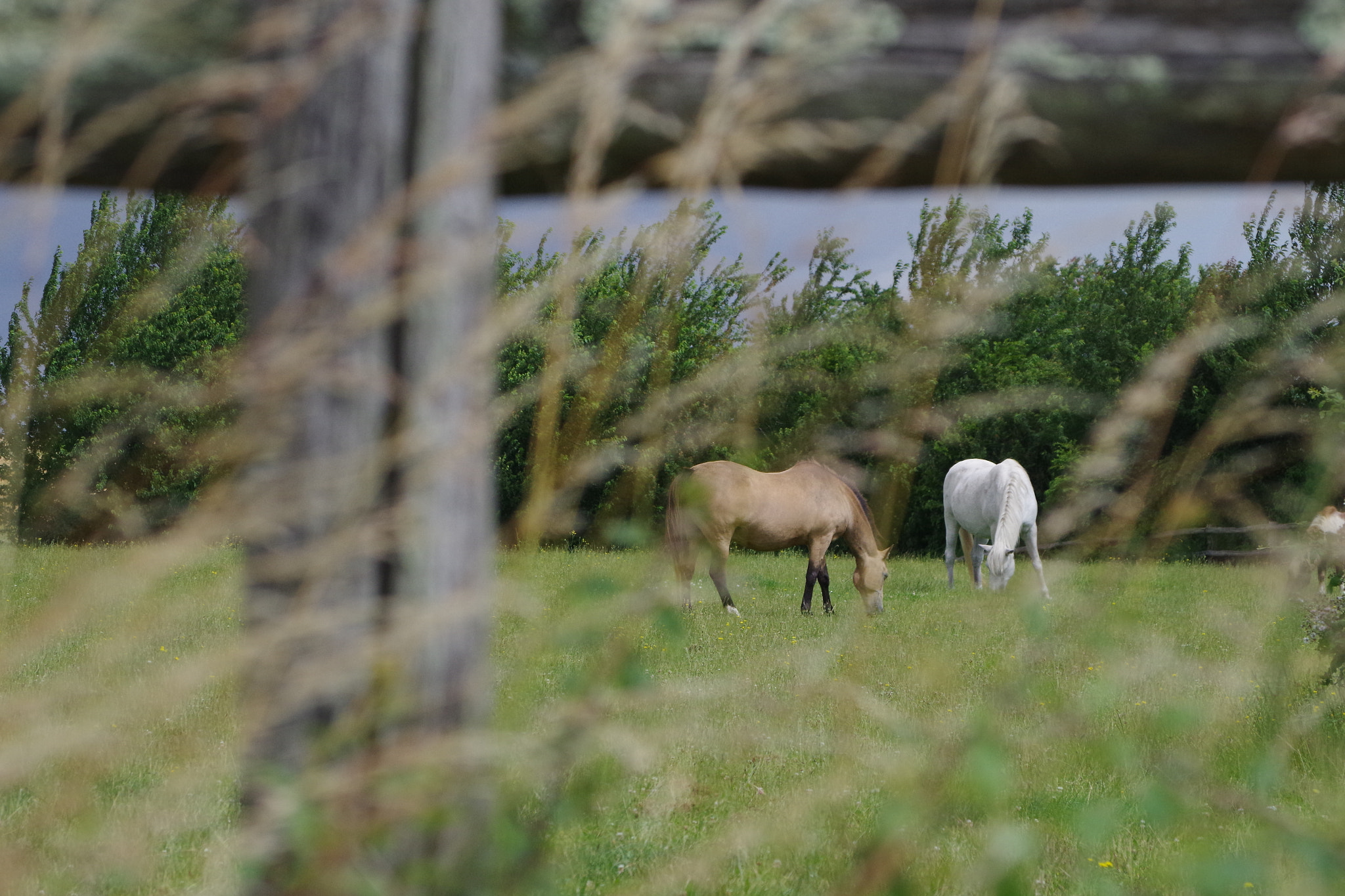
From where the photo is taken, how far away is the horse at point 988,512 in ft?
39.1

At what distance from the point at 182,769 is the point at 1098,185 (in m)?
1.25

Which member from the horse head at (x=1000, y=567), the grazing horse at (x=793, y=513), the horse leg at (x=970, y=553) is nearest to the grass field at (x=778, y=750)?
the horse head at (x=1000, y=567)

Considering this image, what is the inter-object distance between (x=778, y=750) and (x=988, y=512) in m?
10.8

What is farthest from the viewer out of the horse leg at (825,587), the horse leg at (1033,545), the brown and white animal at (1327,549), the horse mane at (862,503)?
→ the horse leg at (1033,545)

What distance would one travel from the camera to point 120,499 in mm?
1392

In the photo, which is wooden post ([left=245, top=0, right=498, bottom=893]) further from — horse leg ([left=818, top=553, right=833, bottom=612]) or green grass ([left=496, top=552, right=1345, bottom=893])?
horse leg ([left=818, top=553, right=833, bottom=612])

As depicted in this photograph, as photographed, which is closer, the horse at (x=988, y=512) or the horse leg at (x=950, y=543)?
the horse at (x=988, y=512)

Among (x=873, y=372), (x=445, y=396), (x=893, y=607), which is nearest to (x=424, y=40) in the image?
(x=445, y=396)

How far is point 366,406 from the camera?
3.33 ft

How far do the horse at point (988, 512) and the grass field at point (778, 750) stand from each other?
3.18 m

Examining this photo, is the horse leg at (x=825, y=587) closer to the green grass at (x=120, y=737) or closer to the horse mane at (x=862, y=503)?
the horse mane at (x=862, y=503)

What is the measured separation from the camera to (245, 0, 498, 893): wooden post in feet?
3.23

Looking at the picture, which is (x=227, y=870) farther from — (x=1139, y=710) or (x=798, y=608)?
(x=798, y=608)

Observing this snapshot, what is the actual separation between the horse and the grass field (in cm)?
318
